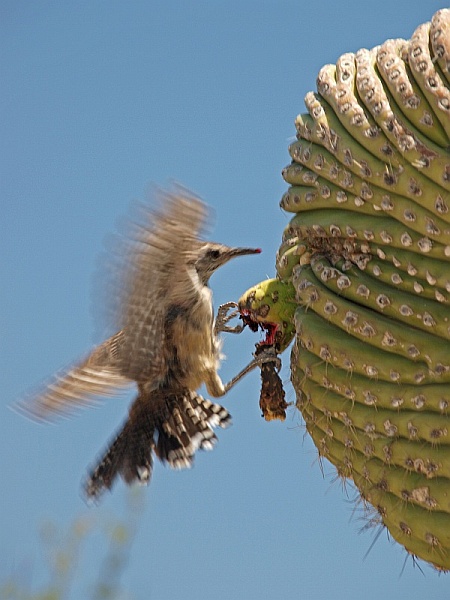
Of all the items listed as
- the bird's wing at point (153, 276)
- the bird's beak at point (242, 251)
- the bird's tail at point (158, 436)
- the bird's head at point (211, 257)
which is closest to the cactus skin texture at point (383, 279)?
the bird's wing at point (153, 276)

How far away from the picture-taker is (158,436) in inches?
166

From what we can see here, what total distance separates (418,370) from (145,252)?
61.4 inches

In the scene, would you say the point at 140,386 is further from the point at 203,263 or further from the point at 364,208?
the point at 364,208

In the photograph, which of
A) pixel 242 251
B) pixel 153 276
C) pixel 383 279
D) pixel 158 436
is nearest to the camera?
pixel 383 279

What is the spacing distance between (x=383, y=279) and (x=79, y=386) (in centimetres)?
174

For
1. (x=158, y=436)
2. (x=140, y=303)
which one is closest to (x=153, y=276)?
(x=140, y=303)

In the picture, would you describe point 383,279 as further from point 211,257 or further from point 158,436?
point 158,436

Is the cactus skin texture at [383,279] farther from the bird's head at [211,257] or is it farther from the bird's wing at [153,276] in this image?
the bird's head at [211,257]

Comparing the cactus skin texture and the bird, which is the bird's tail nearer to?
the bird

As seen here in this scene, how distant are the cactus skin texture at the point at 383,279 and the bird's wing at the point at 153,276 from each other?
0.97 meters

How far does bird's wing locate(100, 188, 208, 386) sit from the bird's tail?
0.67 feet

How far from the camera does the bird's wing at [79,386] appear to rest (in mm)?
3818

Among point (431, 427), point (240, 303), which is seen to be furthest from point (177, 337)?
point (431, 427)

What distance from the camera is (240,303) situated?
10.1ft
